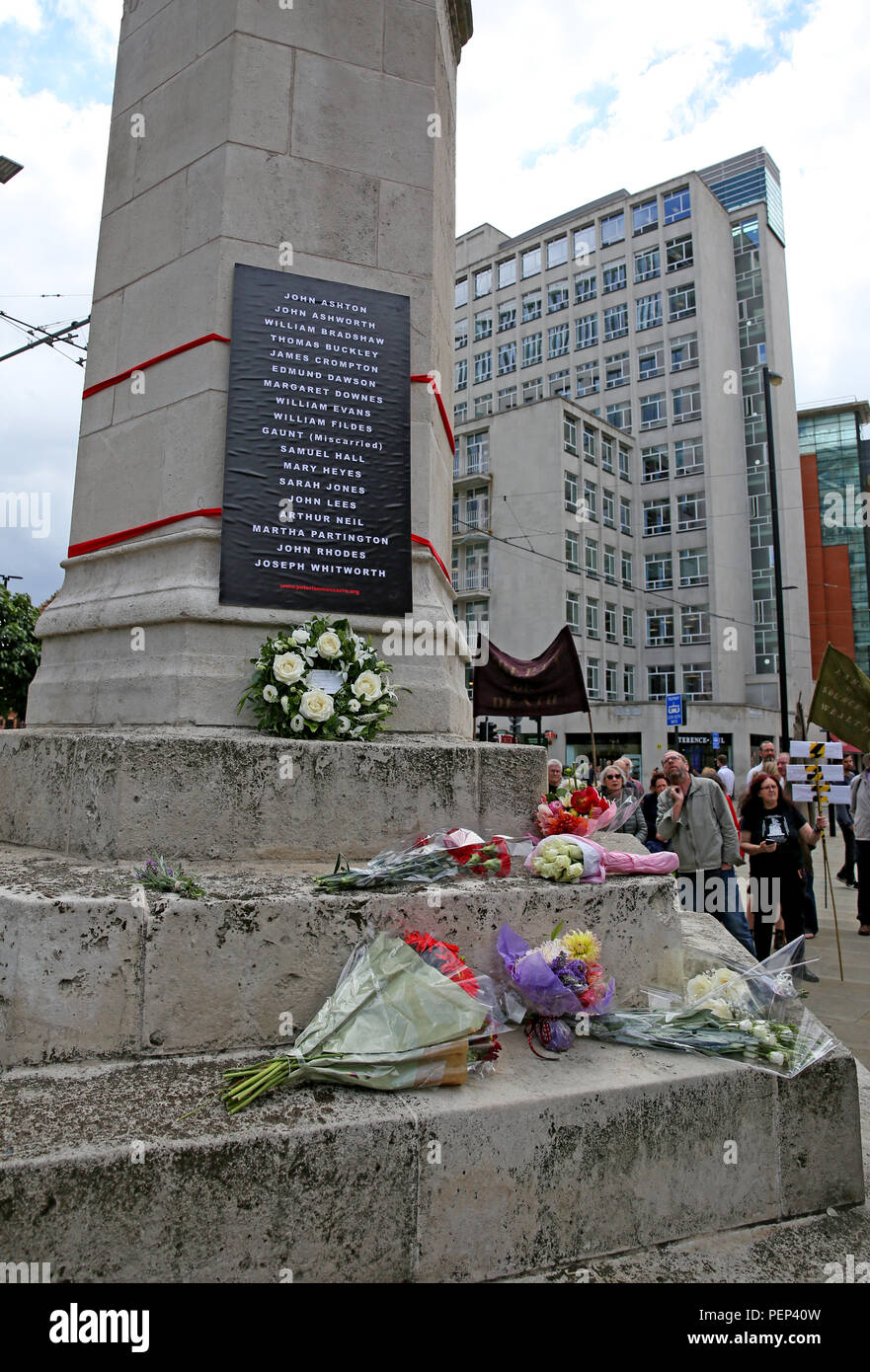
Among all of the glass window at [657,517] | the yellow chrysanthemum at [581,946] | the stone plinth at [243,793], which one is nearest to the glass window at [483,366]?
the glass window at [657,517]

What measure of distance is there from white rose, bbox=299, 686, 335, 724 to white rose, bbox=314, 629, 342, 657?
278 millimetres

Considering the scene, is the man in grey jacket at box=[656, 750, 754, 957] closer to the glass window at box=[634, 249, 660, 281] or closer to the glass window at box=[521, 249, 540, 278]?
the glass window at box=[634, 249, 660, 281]

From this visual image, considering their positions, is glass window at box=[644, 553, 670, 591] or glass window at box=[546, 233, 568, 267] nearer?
glass window at box=[644, 553, 670, 591]

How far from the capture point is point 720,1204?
2707 mm

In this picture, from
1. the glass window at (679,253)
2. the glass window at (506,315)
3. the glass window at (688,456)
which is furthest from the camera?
the glass window at (506,315)

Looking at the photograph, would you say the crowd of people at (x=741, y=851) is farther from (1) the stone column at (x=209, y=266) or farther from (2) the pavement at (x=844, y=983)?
(1) the stone column at (x=209, y=266)

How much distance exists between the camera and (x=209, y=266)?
443cm

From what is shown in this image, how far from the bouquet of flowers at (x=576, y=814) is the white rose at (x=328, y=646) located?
130 centimetres

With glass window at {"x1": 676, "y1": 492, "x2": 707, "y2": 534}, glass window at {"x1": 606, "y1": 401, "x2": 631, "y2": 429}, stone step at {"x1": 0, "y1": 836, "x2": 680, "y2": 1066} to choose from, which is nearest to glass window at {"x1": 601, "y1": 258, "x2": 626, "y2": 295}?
glass window at {"x1": 606, "y1": 401, "x2": 631, "y2": 429}

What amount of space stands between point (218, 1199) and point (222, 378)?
12.6 feet

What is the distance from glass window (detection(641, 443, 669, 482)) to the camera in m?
45.3

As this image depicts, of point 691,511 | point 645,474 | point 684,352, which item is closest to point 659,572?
point 691,511

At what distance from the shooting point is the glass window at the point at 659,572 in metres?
44.9
